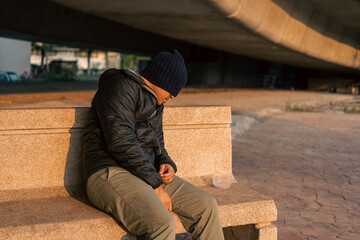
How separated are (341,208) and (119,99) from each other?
3307 millimetres

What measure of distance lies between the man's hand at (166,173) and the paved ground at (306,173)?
1.53m

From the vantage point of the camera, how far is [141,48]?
79.6 feet

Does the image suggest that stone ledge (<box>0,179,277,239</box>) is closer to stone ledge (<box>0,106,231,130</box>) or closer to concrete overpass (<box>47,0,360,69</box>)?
stone ledge (<box>0,106,231,130</box>)

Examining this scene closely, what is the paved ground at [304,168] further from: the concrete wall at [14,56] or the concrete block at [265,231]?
the concrete wall at [14,56]

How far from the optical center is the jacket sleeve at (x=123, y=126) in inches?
108

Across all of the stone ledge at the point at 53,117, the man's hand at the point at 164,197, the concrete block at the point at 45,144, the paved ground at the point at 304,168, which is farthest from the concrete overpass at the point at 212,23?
the man's hand at the point at 164,197

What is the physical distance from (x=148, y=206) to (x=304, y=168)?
462cm

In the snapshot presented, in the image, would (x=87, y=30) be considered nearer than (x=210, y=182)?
No

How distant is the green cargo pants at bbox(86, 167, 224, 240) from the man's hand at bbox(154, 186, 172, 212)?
0.10 meters

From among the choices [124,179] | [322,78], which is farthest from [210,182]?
[322,78]

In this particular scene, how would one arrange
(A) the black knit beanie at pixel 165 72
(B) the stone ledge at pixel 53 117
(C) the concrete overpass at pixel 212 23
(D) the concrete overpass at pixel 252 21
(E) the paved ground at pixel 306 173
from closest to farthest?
(A) the black knit beanie at pixel 165 72
(B) the stone ledge at pixel 53 117
(E) the paved ground at pixel 306 173
(D) the concrete overpass at pixel 252 21
(C) the concrete overpass at pixel 212 23

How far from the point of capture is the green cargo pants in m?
2.62

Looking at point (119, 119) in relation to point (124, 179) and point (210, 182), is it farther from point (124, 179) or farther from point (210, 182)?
point (210, 182)

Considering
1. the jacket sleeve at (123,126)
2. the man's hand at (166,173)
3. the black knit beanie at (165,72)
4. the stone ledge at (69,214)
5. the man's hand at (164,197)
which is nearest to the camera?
the stone ledge at (69,214)
